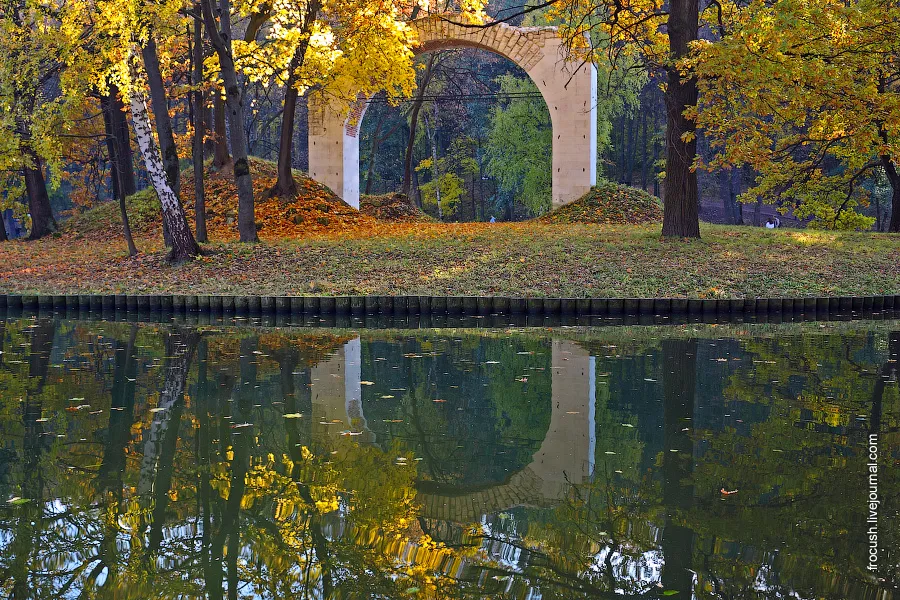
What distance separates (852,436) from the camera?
191 inches

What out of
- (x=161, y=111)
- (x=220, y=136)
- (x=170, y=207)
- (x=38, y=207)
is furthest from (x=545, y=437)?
(x=38, y=207)

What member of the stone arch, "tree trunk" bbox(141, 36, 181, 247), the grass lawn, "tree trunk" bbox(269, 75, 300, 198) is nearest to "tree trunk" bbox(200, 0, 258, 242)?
the grass lawn

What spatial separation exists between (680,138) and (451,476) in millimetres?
12351

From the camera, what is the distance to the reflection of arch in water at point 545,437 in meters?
3.85

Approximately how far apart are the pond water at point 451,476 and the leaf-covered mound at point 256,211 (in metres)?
13.1

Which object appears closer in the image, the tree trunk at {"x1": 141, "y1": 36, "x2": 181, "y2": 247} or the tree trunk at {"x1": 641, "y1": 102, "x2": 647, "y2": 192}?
the tree trunk at {"x1": 141, "y1": 36, "x2": 181, "y2": 247}

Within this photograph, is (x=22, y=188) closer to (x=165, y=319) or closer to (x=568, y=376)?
(x=165, y=319)

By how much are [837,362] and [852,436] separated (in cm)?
261

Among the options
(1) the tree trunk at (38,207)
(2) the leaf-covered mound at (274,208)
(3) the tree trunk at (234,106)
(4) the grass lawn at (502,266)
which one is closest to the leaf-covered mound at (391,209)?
(2) the leaf-covered mound at (274,208)

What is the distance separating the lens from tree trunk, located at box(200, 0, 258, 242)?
15.2 metres

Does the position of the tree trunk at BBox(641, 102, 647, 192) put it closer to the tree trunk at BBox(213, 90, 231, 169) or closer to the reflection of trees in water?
the tree trunk at BBox(213, 90, 231, 169)

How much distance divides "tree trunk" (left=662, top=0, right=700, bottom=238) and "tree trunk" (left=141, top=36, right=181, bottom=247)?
8.70 metres

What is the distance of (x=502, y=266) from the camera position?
13352 mm

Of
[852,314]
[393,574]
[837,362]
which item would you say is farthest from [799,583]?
[852,314]
